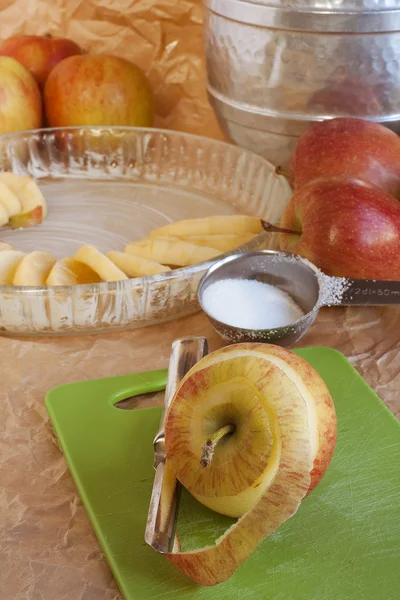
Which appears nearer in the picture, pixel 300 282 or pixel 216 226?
pixel 300 282

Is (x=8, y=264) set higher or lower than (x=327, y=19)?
lower

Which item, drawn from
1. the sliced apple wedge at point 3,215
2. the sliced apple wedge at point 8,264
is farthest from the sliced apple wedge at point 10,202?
the sliced apple wedge at point 8,264

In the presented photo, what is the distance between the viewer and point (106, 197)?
1014mm

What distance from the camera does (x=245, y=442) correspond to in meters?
0.48

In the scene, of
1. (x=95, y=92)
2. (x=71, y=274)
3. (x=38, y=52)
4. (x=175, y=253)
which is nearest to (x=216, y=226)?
(x=175, y=253)

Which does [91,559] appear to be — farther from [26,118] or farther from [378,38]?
[26,118]

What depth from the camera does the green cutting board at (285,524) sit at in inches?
19.0

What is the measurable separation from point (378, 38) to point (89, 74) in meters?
0.45

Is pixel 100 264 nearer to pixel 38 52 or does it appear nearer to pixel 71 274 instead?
pixel 71 274

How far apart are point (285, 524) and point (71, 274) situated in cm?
36

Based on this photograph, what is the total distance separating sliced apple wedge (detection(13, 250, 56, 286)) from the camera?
75cm

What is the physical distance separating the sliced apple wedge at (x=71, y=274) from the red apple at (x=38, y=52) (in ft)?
1.69

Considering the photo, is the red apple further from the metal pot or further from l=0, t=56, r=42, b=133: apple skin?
the metal pot

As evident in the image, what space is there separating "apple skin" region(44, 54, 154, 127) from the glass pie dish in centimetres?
6
